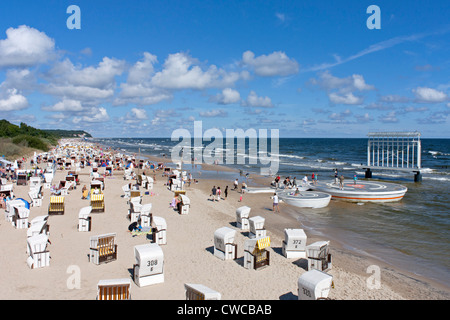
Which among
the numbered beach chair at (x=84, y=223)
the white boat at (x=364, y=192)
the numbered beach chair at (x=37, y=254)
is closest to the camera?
the numbered beach chair at (x=37, y=254)

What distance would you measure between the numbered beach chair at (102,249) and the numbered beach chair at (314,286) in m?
6.50

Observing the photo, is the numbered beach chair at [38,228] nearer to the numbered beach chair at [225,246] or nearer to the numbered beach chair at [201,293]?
the numbered beach chair at [225,246]

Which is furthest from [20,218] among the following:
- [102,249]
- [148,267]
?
[148,267]

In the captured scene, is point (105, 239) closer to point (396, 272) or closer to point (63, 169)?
point (396, 272)

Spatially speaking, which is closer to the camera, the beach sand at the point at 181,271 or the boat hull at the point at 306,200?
the beach sand at the point at 181,271

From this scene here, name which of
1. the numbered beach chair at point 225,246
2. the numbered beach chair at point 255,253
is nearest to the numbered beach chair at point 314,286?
the numbered beach chair at point 255,253

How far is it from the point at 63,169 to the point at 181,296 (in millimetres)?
36653

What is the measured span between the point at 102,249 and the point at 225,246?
4.24 m

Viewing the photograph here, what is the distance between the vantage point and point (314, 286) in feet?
25.4

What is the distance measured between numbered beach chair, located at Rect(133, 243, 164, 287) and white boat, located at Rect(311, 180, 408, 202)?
64.2 feet

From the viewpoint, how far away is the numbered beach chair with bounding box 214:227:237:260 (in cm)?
1134

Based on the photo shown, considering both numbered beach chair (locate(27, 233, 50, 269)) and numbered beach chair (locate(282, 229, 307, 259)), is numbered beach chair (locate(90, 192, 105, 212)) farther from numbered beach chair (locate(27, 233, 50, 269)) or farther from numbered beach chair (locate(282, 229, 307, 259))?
numbered beach chair (locate(282, 229, 307, 259))

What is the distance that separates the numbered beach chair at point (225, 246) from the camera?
11344mm
